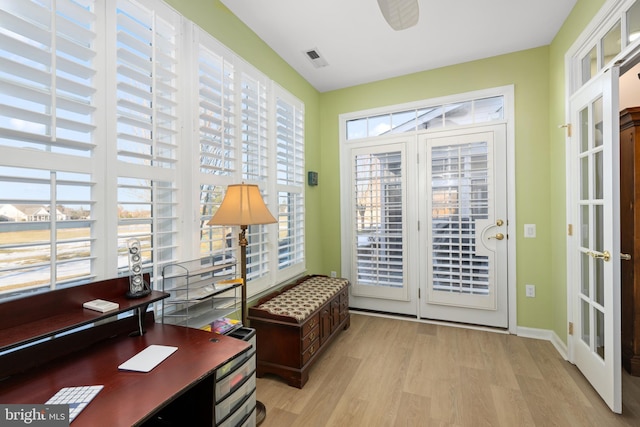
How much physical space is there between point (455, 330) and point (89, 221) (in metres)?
3.30

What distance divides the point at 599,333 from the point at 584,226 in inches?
30.1

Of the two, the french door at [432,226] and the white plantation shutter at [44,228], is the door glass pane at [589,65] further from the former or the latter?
the white plantation shutter at [44,228]

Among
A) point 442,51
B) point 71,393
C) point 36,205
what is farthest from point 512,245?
point 36,205

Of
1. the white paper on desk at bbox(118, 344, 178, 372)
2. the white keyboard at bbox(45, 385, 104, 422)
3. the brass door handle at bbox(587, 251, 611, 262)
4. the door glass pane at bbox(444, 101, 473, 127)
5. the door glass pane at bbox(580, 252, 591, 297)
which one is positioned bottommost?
the white paper on desk at bbox(118, 344, 178, 372)

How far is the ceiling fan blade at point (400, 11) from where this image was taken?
153 cm

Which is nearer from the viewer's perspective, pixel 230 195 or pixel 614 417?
pixel 614 417

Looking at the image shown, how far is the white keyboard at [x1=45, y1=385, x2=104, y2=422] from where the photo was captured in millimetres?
847

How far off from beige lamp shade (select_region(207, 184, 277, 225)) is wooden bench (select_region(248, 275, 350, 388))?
2.65 ft

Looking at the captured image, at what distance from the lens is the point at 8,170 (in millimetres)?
1131

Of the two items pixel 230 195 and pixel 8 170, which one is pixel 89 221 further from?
pixel 230 195

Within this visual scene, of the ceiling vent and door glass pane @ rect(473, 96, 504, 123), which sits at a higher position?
the ceiling vent

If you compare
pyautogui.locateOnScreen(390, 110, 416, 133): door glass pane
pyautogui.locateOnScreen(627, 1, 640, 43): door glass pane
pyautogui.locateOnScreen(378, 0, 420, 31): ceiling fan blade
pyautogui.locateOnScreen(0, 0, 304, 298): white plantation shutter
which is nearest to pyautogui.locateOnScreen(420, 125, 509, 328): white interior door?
pyautogui.locateOnScreen(390, 110, 416, 133): door glass pane

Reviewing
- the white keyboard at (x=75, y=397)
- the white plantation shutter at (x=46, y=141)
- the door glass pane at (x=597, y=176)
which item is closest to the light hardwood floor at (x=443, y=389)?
the white keyboard at (x=75, y=397)

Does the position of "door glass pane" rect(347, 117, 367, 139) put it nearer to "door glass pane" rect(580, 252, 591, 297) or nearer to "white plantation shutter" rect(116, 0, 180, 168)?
"white plantation shutter" rect(116, 0, 180, 168)
